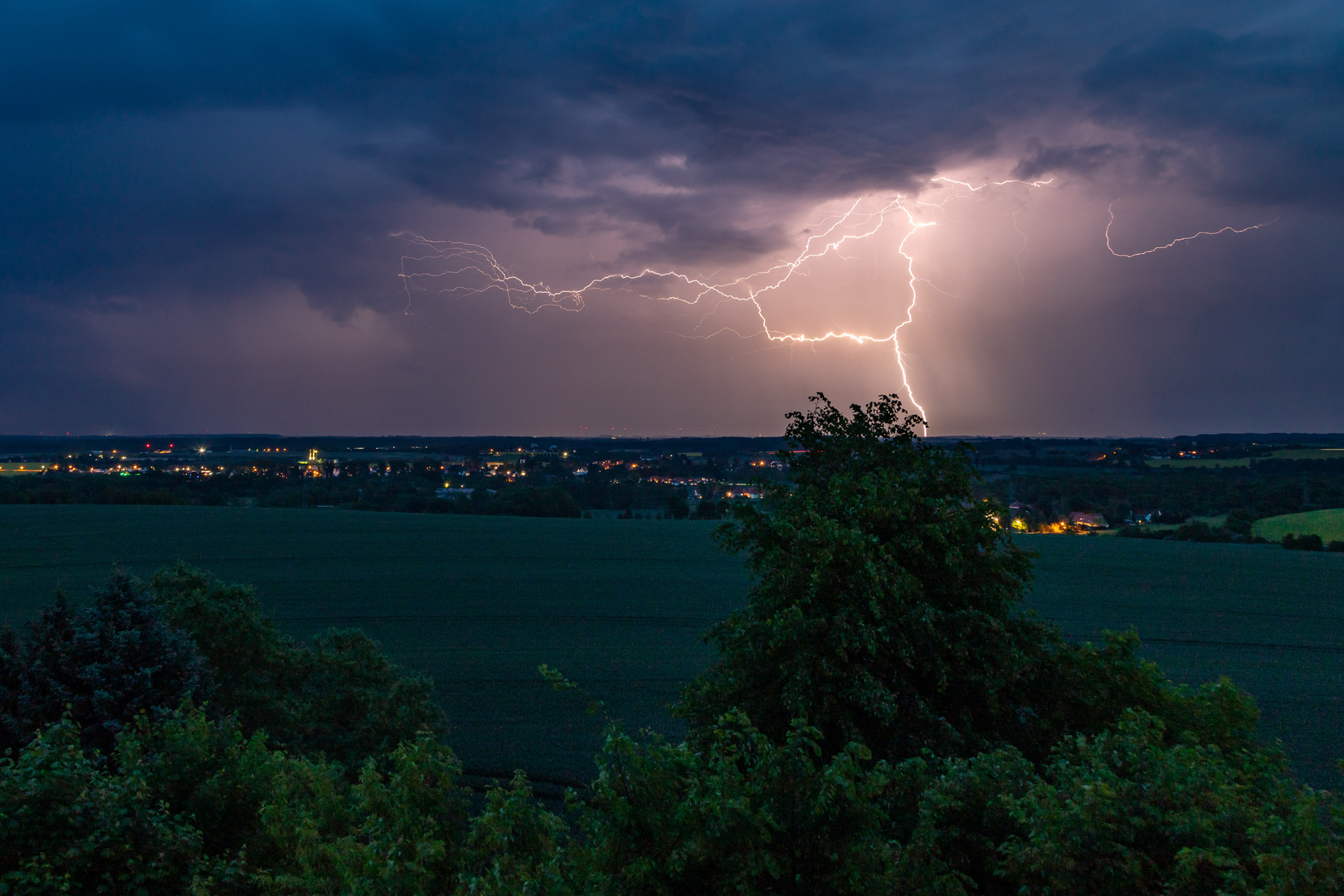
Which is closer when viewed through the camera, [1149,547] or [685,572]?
[685,572]

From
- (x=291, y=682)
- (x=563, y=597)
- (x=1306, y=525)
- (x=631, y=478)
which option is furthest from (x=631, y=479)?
(x=291, y=682)

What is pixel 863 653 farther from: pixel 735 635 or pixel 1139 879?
pixel 1139 879

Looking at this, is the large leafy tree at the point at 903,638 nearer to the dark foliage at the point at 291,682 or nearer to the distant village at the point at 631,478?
the dark foliage at the point at 291,682

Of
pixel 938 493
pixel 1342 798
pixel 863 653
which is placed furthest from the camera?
pixel 938 493

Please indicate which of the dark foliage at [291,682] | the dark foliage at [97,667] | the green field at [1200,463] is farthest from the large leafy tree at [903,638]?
the green field at [1200,463]

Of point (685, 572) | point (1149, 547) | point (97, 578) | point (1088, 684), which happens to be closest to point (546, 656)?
point (685, 572)

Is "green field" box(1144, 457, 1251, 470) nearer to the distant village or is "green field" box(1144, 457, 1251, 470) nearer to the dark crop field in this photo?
the distant village
